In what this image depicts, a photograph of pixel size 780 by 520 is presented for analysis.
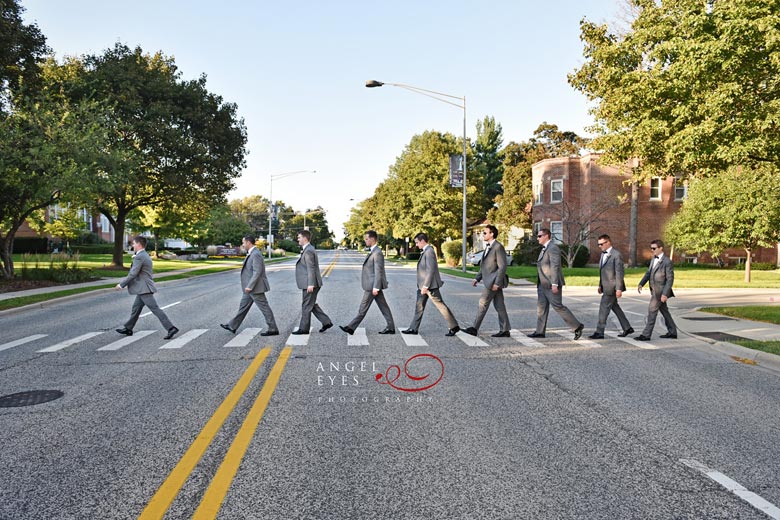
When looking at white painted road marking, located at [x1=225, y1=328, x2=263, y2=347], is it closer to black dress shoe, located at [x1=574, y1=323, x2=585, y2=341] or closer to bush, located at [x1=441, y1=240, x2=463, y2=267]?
black dress shoe, located at [x1=574, y1=323, x2=585, y2=341]

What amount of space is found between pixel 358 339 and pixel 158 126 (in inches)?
1120

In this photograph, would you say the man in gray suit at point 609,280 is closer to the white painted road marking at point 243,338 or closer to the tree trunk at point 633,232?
the white painted road marking at point 243,338

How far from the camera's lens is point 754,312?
14.4m

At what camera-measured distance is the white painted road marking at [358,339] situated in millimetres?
9934

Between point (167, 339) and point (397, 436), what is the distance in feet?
22.3

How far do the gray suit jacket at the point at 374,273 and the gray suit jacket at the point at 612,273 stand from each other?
4.02m

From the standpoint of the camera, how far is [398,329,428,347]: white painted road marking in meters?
9.98

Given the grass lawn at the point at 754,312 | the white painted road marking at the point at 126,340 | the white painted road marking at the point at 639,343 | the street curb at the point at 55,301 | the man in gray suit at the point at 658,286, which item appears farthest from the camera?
the street curb at the point at 55,301

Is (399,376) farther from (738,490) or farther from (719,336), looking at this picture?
(719,336)

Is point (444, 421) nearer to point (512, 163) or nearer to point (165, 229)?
point (165, 229)

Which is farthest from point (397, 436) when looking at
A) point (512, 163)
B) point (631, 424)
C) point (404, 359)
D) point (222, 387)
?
point (512, 163)

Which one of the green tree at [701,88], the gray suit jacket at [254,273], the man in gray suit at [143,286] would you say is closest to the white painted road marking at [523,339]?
the gray suit jacket at [254,273]

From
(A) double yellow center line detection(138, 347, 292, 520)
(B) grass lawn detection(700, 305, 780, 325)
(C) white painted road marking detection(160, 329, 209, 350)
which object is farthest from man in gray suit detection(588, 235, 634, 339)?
(C) white painted road marking detection(160, 329, 209, 350)

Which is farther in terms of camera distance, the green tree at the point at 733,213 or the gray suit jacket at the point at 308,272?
the green tree at the point at 733,213
